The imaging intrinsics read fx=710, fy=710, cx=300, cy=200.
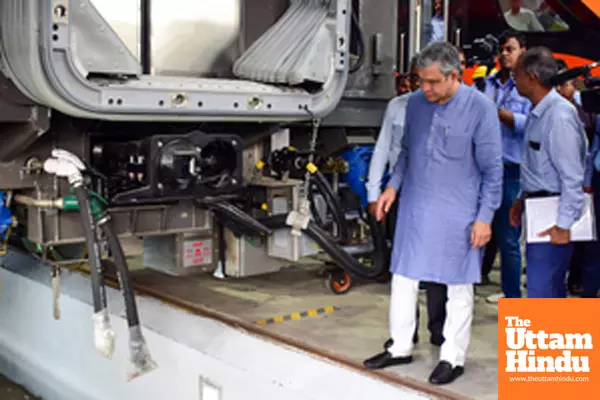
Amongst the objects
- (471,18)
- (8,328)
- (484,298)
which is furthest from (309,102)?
(471,18)

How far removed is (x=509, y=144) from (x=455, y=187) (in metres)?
1.22

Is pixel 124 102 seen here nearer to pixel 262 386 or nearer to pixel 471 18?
pixel 262 386

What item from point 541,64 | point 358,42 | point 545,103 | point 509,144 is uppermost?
point 358,42

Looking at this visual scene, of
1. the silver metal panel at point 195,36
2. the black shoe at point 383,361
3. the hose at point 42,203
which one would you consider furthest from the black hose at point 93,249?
the black shoe at point 383,361

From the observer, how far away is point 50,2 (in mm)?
2594

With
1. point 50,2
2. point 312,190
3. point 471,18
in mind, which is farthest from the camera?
point 471,18

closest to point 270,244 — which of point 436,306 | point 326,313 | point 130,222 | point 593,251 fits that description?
point 326,313

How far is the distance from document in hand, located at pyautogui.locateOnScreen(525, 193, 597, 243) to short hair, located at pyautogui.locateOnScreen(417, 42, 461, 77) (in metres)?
0.74

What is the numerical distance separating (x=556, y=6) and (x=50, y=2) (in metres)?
5.08

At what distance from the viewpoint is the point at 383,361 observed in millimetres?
3105

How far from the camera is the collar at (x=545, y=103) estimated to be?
324 cm

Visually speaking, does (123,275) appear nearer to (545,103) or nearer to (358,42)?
(358,42)

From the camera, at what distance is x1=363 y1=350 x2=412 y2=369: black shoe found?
3092 mm

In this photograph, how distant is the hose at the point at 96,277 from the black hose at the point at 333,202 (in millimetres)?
1430
